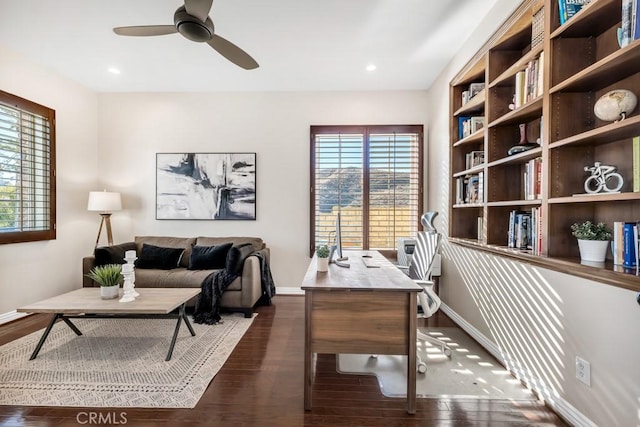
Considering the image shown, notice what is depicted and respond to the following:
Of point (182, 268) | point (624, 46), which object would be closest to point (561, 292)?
point (624, 46)

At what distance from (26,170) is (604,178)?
5259 millimetres

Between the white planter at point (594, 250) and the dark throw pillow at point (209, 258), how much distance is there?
336cm

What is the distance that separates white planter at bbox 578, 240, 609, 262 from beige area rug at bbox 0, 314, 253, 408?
2.49 meters

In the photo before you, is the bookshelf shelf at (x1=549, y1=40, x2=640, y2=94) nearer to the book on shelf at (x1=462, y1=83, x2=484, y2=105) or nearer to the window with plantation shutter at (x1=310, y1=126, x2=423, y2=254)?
the book on shelf at (x1=462, y1=83, x2=484, y2=105)

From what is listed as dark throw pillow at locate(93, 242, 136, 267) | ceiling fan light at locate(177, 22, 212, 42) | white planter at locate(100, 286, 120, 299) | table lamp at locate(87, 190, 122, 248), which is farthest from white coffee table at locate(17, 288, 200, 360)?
ceiling fan light at locate(177, 22, 212, 42)

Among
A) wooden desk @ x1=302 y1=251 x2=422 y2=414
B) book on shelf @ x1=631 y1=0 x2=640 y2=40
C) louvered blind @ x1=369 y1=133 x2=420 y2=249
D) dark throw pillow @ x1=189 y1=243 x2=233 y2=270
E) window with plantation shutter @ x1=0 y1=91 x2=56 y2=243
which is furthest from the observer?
louvered blind @ x1=369 y1=133 x2=420 y2=249

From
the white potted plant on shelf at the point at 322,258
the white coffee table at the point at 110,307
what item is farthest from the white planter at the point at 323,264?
the white coffee table at the point at 110,307

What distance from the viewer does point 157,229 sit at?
434cm

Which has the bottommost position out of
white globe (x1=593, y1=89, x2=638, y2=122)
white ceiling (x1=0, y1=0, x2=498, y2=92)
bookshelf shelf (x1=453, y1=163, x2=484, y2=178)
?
bookshelf shelf (x1=453, y1=163, x2=484, y2=178)

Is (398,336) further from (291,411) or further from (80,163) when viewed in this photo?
(80,163)

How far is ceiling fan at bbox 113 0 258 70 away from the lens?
76.2 inches

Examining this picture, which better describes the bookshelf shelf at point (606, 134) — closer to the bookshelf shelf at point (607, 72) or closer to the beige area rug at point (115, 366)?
the bookshelf shelf at point (607, 72)

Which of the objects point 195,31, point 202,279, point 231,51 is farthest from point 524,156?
point 202,279

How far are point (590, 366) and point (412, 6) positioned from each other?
2776 millimetres
